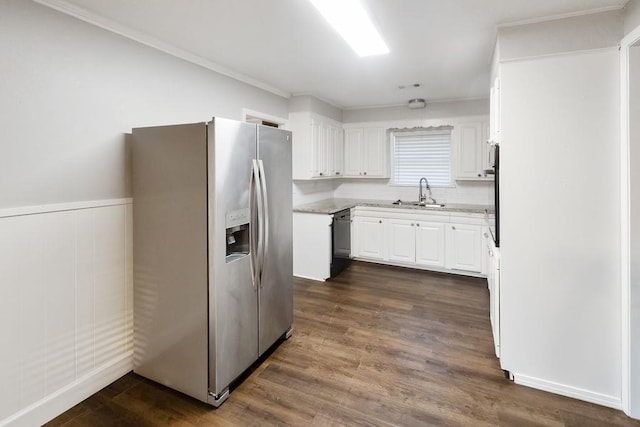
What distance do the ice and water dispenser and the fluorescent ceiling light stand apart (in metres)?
1.43

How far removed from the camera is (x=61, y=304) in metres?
2.06

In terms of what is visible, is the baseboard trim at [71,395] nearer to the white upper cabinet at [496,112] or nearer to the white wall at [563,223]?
the white wall at [563,223]

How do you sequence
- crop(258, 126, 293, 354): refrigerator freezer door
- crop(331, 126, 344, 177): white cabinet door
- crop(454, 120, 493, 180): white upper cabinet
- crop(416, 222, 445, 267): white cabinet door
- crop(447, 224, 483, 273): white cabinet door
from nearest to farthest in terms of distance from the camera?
1. crop(258, 126, 293, 354): refrigerator freezer door
2. crop(447, 224, 483, 273): white cabinet door
3. crop(416, 222, 445, 267): white cabinet door
4. crop(454, 120, 493, 180): white upper cabinet
5. crop(331, 126, 344, 177): white cabinet door

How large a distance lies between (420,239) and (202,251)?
344cm

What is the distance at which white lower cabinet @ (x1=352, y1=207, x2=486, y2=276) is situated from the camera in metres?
4.46

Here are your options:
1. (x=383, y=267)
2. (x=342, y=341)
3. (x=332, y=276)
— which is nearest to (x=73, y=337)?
(x=342, y=341)

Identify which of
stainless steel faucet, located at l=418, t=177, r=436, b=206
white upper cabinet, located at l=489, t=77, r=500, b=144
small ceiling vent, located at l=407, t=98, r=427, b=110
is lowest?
stainless steel faucet, located at l=418, t=177, r=436, b=206

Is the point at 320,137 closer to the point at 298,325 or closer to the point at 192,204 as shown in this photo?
the point at 298,325

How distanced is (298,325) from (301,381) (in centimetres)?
86

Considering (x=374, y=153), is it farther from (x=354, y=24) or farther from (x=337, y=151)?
(x=354, y=24)

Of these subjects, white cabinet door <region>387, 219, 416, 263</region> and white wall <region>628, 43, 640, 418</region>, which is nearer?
white wall <region>628, 43, 640, 418</region>

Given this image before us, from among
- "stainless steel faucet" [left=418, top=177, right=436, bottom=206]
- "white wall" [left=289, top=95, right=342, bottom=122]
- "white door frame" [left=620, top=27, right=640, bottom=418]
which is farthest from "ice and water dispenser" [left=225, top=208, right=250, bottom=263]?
"stainless steel faucet" [left=418, top=177, right=436, bottom=206]

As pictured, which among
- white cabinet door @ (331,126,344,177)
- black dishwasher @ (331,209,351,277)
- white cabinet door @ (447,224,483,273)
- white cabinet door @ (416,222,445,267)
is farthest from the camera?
white cabinet door @ (331,126,344,177)

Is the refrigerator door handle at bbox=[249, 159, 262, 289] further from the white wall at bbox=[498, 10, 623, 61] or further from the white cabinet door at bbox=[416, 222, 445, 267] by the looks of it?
the white cabinet door at bbox=[416, 222, 445, 267]
